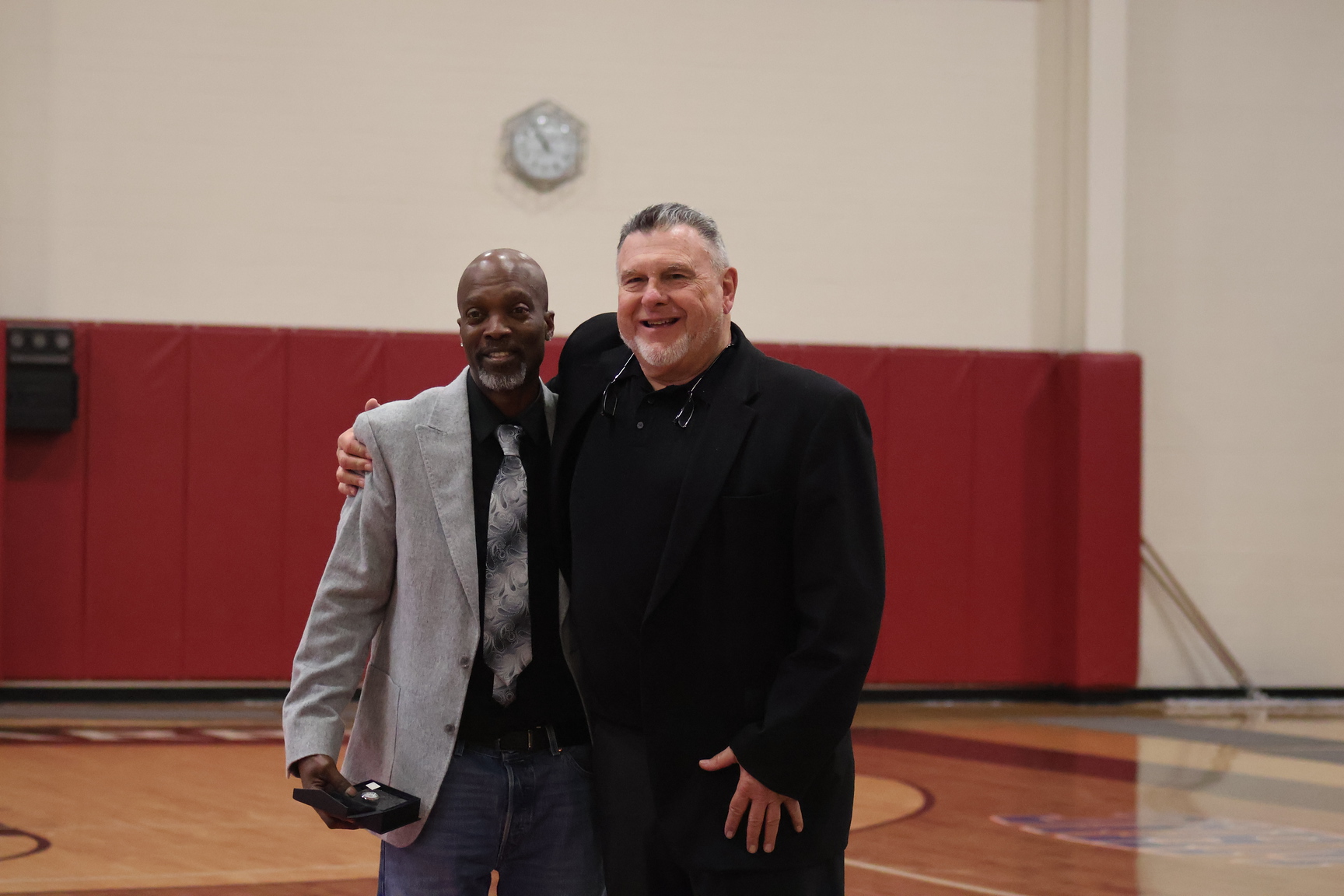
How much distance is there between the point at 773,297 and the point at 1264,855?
4917mm

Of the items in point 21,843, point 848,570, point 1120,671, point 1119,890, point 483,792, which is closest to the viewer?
point 848,570

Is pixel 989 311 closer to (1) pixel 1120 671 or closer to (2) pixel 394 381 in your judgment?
(1) pixel 1120 671

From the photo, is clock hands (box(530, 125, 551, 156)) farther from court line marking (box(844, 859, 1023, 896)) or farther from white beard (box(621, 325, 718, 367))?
white beard (box(621, 325, 718, 367))

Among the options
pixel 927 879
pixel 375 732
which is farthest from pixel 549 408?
pixel 927 879

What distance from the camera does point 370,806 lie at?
2.05m

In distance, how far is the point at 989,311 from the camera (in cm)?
906

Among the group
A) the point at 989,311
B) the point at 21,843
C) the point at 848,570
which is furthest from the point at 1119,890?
the point at 989,311

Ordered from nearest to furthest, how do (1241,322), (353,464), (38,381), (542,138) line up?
1. (353,464)
2. (38,381)
3. (542,138)
4. (1241,322)

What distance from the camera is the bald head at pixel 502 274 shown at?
226 centimetres

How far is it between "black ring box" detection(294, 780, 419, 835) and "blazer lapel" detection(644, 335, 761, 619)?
49 cm

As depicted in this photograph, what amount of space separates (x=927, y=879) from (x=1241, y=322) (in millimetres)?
6170

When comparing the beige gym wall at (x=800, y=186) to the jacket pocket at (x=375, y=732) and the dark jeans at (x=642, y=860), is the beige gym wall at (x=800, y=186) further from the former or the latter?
the dark jeans at (x=642, y=860)

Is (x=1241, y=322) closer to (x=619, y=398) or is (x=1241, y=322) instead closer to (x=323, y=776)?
(x=619, y=398)

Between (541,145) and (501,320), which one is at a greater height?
(541,145)
